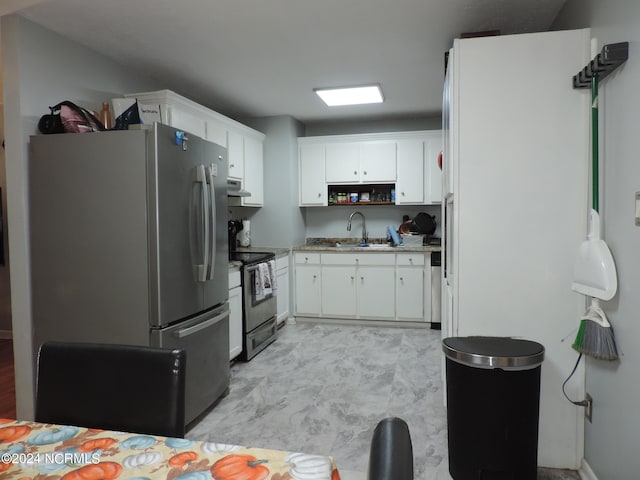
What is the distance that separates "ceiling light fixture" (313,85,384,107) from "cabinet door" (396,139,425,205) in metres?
0.84

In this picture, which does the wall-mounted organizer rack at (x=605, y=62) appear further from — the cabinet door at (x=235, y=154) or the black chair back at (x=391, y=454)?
the cabinet door at (x=235, y=154)

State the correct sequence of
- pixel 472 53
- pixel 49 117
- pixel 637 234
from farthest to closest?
pixel 49 117
pixel 472 53
pixel 637 234

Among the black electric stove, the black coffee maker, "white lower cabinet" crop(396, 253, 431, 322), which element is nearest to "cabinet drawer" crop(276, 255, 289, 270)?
the black electric stove

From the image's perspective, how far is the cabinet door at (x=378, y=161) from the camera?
5.11 meters

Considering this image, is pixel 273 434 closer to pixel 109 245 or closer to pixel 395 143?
pixel 109 245

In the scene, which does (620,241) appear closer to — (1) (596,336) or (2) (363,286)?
(1) (596,336)

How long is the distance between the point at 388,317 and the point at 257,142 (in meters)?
2.48

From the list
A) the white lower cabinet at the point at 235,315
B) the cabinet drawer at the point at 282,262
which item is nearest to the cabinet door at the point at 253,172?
the cabinet drawer at the point at 282,262

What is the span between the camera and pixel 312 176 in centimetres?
532

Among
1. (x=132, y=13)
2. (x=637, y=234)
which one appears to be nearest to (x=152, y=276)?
(x=132, y=13)

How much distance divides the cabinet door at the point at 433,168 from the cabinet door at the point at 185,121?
258 cm

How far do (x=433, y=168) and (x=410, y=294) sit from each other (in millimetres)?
1479

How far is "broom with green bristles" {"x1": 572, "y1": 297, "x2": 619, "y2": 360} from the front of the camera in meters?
1.75

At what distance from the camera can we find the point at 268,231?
5.14 m
